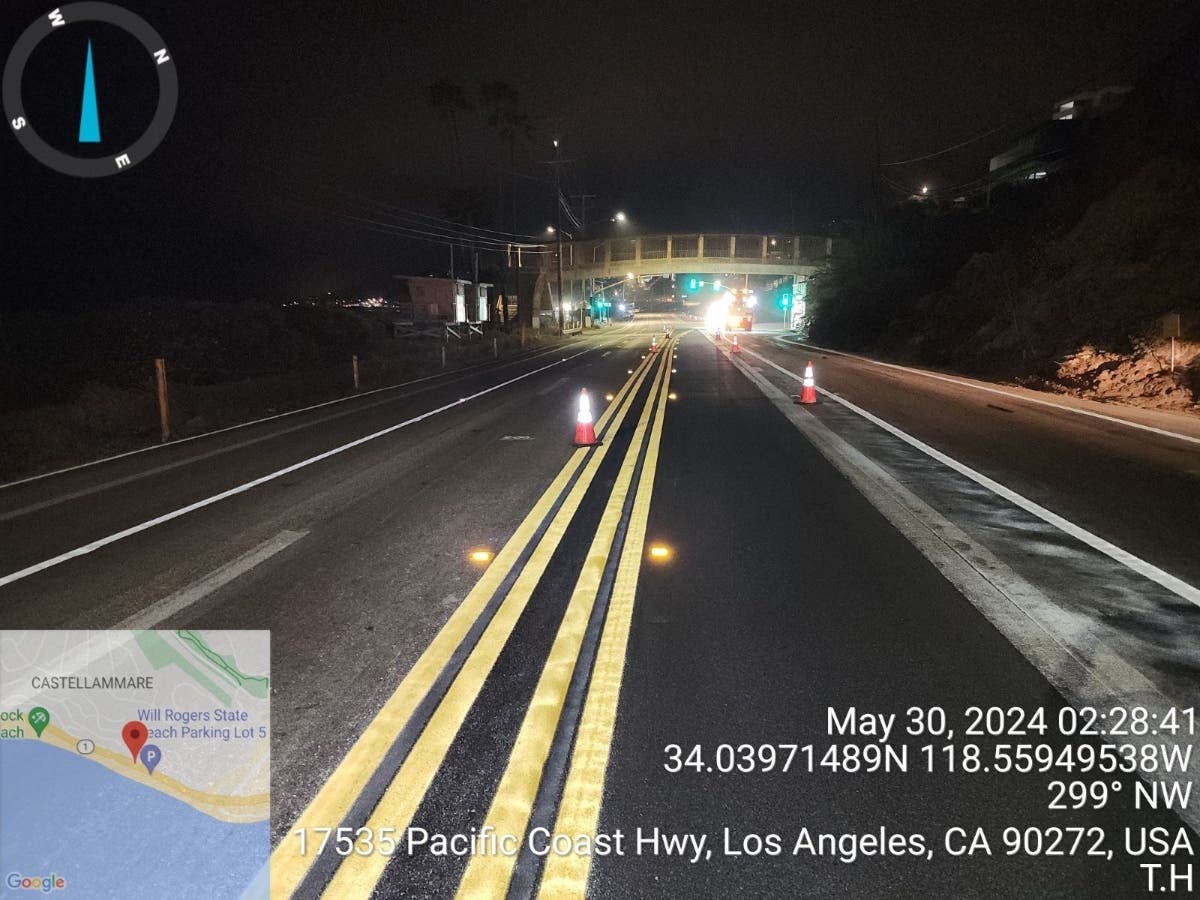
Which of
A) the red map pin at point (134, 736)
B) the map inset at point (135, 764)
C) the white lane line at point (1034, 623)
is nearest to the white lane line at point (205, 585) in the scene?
the map inset at point (135, 764)

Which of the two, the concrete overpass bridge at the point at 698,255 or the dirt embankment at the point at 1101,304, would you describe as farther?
the concrete overpass bridge at the point at 698,255

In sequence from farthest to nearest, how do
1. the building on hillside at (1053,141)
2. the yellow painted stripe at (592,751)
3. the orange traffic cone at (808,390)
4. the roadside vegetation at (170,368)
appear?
1. the building on hillside at (1053,141)
2. the orange traffic cone at (808,390)
3. the roadside vegetation at (170,368)
4. the yellow painted stripe at (592,751)

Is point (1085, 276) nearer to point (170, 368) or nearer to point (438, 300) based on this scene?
point (170, 368)

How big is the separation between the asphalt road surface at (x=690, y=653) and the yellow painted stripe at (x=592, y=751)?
1 cm

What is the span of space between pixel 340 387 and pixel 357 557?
18.7m

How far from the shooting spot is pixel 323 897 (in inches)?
90.9

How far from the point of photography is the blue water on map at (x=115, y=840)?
7.93 ft

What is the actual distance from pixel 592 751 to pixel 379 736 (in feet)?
3.08

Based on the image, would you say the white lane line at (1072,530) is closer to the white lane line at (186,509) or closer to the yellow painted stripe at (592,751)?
the yellow painted stripe at (592,751)

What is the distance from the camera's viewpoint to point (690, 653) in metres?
3.91

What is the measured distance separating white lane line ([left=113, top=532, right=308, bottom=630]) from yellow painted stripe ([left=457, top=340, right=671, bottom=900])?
8.34 ft

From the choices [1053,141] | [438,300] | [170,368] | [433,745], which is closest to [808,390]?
[433,745]

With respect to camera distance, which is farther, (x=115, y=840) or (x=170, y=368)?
(x=170, y=368)

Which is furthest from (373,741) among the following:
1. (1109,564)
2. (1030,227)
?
(1030,227)
